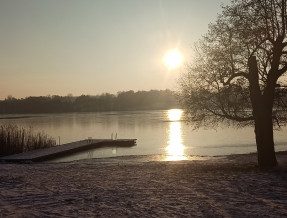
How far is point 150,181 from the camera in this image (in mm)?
13836

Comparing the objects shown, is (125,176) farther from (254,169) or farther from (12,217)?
(12,217)

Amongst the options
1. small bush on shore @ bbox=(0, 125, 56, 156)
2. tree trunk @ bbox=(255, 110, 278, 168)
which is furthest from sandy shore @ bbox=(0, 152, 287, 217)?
small bush on shore @ bbox=(0, 125, 56, 156)

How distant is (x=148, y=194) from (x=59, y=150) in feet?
88.5

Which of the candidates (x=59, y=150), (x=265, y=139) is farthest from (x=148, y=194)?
(x=59, y=150)

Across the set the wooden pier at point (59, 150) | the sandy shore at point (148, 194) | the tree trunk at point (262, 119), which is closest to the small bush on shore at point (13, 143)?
the wooden pier at point (59, 150)

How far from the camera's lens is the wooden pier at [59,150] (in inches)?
1182

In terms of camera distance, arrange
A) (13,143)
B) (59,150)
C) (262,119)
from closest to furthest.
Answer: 1. (262,119)
2. (13,143)
3. (59,150)

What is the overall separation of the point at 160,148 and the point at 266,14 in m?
27.1

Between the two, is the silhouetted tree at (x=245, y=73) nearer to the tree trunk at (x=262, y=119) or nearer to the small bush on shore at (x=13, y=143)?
the tree trunk at (x=262, y=119)

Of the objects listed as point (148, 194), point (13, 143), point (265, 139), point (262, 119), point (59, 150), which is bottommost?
point (59, 150)

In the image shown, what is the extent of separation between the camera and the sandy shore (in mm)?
9125

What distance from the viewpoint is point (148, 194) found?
11.3m

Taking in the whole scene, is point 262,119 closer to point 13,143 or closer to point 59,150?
point 59,150

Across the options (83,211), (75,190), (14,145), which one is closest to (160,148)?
(14,145)
